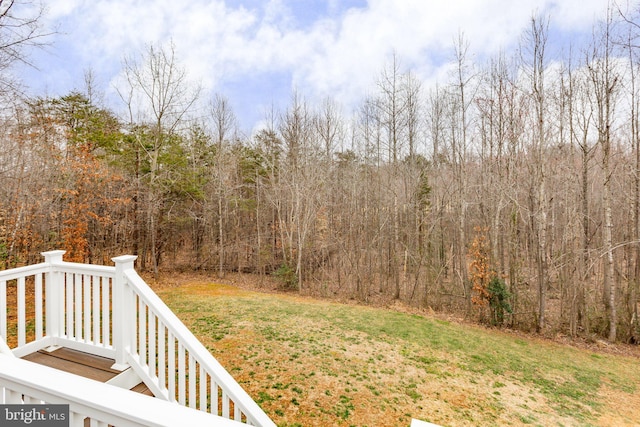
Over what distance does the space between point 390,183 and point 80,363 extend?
10.4 m

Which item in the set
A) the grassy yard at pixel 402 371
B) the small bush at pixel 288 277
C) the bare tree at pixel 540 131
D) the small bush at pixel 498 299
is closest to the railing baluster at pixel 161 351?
the grassy yard at pixel 402 371

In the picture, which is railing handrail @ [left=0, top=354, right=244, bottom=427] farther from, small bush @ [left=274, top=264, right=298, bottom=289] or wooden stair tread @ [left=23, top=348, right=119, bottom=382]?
small bush @ [left=274, top=264, right=298, bottom=289]

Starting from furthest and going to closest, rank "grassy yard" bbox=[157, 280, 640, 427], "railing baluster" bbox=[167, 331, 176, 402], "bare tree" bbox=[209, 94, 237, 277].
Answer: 1. "bare tree" bbox=[209, 94, 237, 277]
2. "grassy yard" bbox=[157, 280, 640, 427]
3. "railing baluster" bbox=[167, 331, 176, 402]

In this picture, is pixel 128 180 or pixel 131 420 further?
pixel 128 180

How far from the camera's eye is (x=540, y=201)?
745cm

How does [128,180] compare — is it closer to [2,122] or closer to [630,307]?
[2,122]

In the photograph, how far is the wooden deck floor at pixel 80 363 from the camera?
8.23 feet

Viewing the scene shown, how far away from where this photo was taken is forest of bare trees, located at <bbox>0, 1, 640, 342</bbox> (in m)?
7.40

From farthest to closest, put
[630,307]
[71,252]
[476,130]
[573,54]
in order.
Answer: [476,130] → [71,252] → [573,54] → [630,307]

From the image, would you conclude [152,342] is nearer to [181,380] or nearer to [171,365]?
[171,365]

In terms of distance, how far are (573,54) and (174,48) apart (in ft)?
42.3

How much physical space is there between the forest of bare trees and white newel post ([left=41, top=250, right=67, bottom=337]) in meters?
4.29

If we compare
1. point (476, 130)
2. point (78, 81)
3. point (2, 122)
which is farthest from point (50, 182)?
point (476, 130)

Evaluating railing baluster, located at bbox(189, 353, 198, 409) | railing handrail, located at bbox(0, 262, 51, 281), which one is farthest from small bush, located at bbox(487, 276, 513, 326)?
railing handrail, located at bbox(0, 262, 51, 281)
